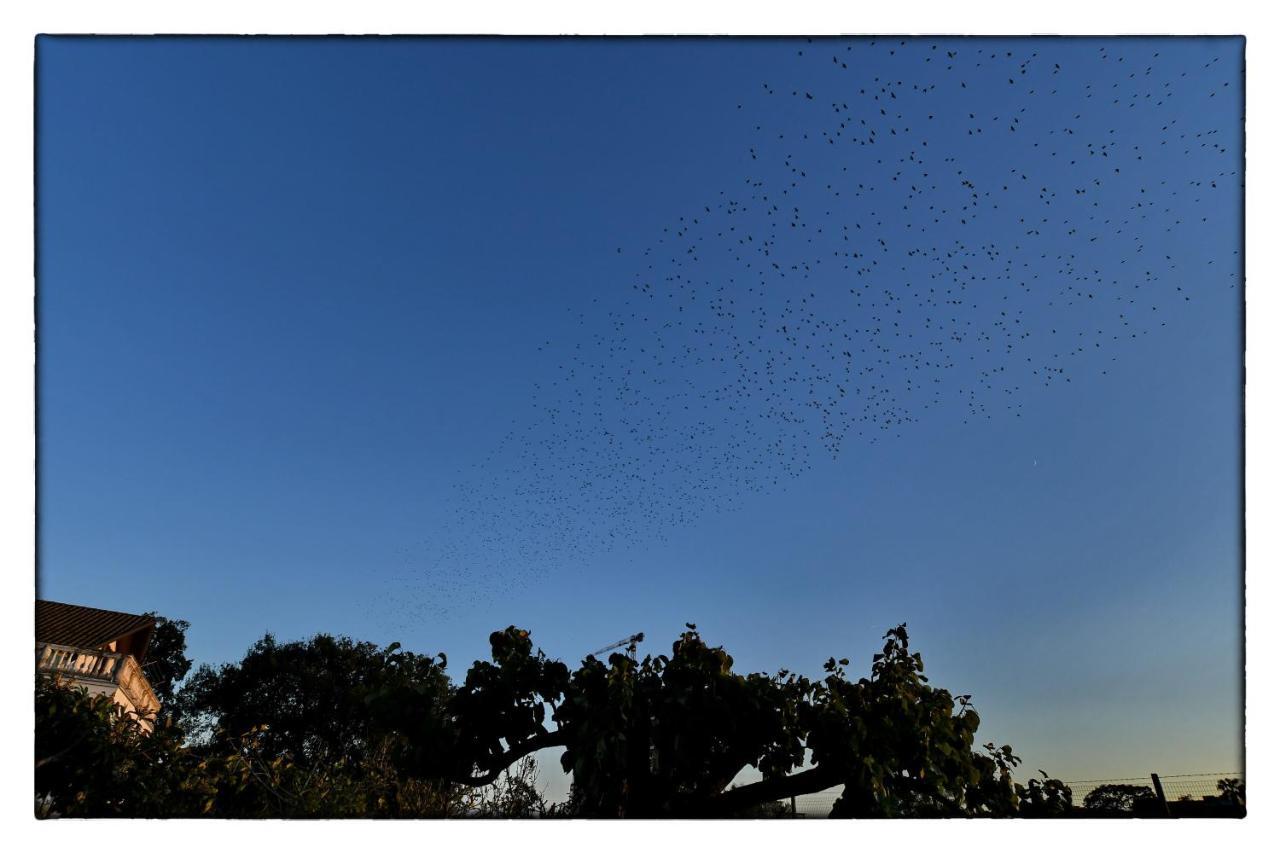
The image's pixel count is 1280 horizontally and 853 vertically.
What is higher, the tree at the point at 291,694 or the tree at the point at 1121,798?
the tree at the point at 1121,798

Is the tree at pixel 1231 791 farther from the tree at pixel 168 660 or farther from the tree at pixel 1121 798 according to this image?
the tree at pixel 168 660

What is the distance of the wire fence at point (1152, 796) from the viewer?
3188 mm

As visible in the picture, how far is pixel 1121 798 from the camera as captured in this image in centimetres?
383

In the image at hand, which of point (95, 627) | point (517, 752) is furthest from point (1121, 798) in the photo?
point (95, 627)

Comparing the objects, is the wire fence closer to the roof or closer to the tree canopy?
the tree canopy

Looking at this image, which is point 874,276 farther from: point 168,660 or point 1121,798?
point 168,660

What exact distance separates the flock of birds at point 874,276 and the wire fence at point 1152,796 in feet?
7.54

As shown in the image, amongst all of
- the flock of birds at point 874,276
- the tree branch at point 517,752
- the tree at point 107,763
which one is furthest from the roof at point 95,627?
the tree branch at point 517,752

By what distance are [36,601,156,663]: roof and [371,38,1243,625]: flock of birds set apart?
6805 millimetres

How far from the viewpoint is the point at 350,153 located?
5.77 meters

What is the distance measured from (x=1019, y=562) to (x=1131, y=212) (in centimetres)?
303

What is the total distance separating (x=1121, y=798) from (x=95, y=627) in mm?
15031

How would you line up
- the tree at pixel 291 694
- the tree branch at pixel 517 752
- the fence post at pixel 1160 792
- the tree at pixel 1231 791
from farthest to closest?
the tree at pixel 291 694
the tree branch at pixel 517 752
the fence post at pixel 1160 792
the tree at pixel 1231 791

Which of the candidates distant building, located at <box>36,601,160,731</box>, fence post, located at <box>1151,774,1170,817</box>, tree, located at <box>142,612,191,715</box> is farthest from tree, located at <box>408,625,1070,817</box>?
tree, located at <box>142,612,191,715</box>
